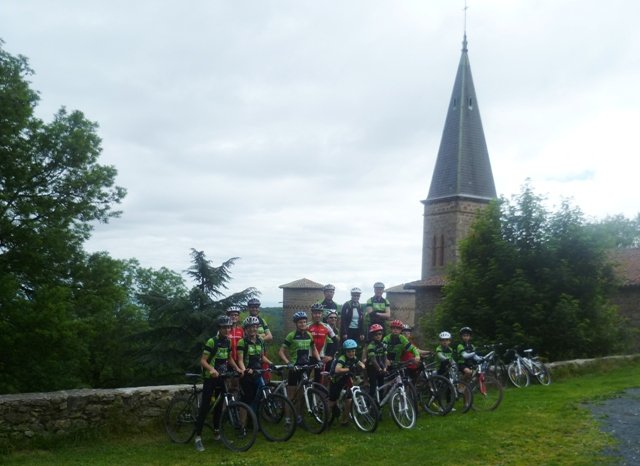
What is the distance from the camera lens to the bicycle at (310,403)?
10.0 meters

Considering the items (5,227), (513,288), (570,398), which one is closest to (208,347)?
(570,398)

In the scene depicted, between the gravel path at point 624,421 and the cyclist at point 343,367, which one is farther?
the cyclist at point 343,367

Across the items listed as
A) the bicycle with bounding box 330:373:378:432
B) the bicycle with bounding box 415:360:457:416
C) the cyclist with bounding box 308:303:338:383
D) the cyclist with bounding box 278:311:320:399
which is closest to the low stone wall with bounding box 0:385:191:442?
the cyclist with bounding box 278:311:320:399

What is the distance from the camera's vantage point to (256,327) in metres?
9.89

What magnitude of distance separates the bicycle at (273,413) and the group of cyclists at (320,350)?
0.36ft

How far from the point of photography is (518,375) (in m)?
15.3

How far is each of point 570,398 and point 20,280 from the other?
18.6m

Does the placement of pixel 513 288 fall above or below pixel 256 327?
above

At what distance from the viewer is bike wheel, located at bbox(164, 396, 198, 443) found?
9719mm

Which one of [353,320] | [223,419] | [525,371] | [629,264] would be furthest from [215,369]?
[629,264]

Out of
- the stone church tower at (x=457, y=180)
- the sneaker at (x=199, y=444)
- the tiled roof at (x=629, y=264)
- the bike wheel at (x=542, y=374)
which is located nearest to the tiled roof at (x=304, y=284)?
the stone church tower at (x=457, y=180)

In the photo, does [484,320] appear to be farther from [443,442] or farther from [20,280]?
[20,280]

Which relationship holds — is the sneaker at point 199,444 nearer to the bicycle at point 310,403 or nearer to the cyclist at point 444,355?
the bicycle at point 310,403

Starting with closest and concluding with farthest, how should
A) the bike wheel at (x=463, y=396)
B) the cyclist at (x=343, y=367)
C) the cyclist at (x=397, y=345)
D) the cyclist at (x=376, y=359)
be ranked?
1. the cyclist at (x=343, y=367)
2. the cyclist at (x=376, y=359)
3. the cyclist at (x=397, y=345)
4. the bike wheel at (x=463, y=396)
